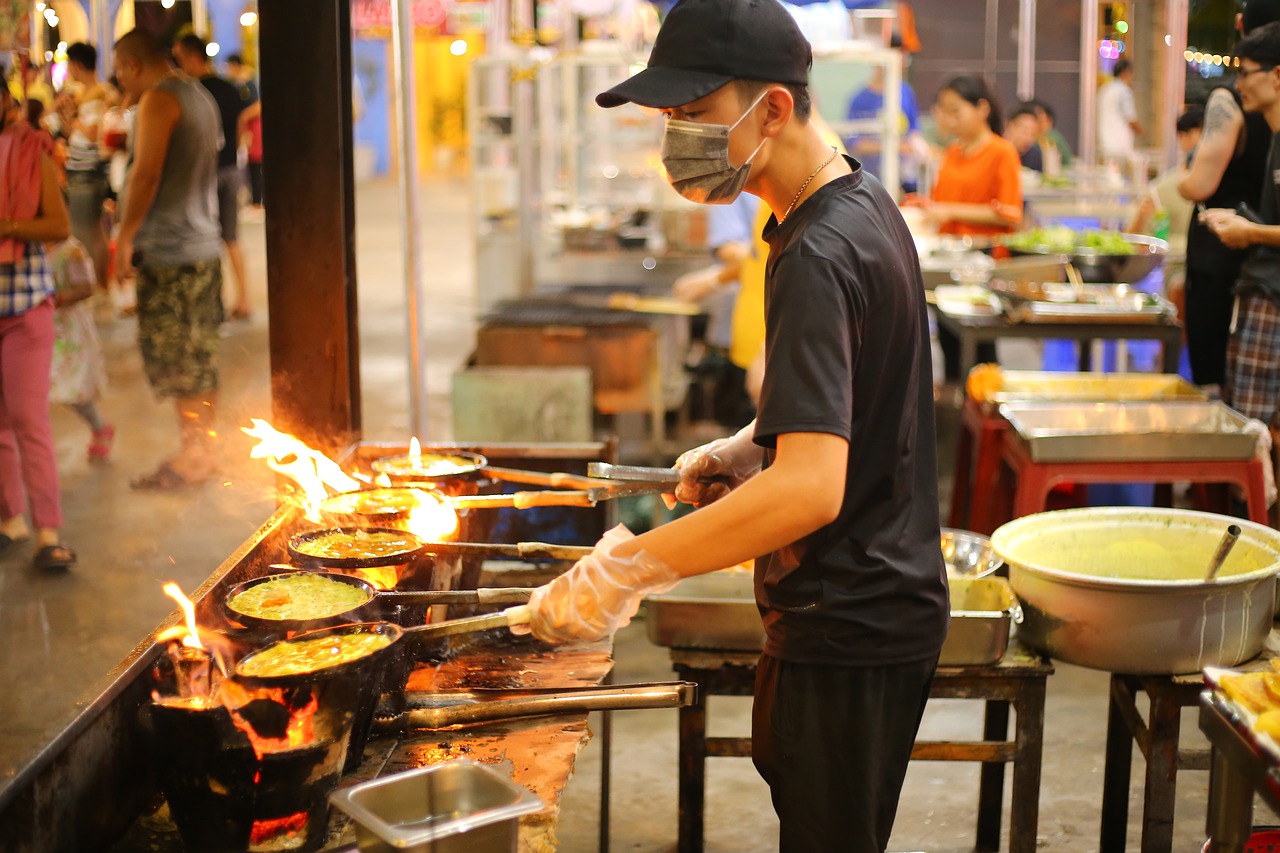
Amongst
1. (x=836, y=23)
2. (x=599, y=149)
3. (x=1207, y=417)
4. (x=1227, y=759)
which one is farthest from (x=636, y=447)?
(x=599, y=149)

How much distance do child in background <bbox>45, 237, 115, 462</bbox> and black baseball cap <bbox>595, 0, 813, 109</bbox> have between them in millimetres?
5051

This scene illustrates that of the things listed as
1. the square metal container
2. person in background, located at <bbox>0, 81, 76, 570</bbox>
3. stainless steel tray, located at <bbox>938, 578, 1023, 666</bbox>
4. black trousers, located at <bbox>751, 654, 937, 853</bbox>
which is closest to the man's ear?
black trousers, located at <bbox>751, 654, 937, 853</bbox>

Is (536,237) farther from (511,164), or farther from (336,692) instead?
(336,692)

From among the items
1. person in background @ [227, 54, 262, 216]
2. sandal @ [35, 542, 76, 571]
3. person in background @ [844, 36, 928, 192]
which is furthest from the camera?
person in background @ [227, 54, 262, 216]

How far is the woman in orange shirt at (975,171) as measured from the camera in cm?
809

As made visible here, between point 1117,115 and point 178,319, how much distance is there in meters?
11.4

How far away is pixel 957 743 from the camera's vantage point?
3393mm

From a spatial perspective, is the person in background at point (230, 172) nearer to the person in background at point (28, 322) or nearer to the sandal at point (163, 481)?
the sandal at point (163, 481)

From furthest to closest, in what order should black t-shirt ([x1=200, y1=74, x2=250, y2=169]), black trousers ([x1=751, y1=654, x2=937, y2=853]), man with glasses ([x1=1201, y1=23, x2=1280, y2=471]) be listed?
black t-shirt ([x1=200, y1=74, x2=250, y2=169]) → man with glasses ([x1=1201, y1=23, x2=1280, y2=471]) → black trousers ([x1=751, y1=654, x2=937, y2=853])

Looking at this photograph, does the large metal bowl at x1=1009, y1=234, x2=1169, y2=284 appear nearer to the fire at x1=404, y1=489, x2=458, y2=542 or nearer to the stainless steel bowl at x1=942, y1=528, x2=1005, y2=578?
the stainless steel bowl at x1=942, y1=528, x2=1005, y2=578

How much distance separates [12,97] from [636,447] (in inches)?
158

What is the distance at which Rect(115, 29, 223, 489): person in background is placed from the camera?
6.93 m

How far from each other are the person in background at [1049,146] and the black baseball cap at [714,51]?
457 inches

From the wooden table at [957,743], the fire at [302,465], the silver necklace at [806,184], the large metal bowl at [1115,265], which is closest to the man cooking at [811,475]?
the silver necklace at [806,184]
